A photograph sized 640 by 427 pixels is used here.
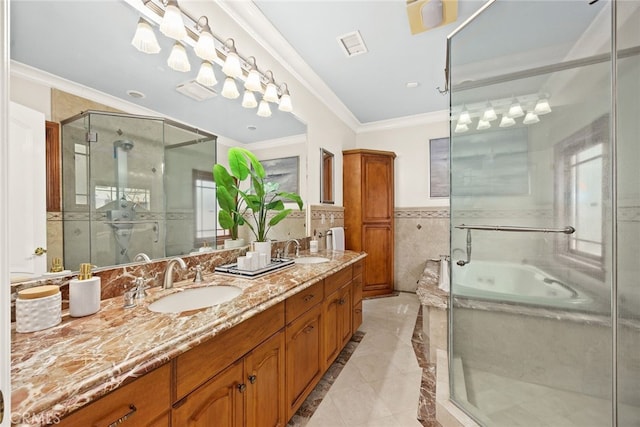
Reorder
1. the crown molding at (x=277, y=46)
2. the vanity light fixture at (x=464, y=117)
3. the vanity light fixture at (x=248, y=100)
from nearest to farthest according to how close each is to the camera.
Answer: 1. the vanity light fixture at (x=464, y=117)
2. the crown molding at (x=277, y=46)
3. the vanity light fixture at (x=248, y=100)

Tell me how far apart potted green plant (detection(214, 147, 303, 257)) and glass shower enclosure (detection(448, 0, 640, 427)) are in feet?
4.09

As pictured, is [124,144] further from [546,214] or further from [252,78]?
[546,214]

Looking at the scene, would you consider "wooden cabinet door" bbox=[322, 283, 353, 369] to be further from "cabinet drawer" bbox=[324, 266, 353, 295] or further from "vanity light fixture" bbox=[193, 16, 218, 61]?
Answer: "vanity light fixture" bbox=[193, 16, 218, 61]

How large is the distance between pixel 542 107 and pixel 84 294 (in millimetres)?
2243

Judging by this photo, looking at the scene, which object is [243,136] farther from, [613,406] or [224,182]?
[613,406]

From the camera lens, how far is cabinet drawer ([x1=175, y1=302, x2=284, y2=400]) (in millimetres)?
738

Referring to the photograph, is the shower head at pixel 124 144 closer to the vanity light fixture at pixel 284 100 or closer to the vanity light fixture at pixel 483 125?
the vanity light fixture at pixel 284 100

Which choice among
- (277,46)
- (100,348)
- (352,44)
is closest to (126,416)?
(100,348)

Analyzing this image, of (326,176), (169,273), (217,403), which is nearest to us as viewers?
(217,403)

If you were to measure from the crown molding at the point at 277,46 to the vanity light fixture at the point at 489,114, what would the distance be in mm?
1593

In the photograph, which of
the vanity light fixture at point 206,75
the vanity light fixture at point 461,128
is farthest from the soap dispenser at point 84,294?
the vanity light fixture at point 461,128

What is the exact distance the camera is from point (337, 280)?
74.2 inches

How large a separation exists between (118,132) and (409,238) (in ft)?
11.6

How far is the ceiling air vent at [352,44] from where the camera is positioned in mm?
2021
